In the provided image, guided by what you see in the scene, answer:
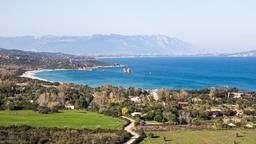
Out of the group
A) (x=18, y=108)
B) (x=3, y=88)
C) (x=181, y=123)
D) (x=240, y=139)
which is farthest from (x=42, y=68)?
(x=240, y=139)

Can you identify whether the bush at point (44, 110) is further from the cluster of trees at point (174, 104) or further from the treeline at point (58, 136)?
the treeline at point (58, 136)

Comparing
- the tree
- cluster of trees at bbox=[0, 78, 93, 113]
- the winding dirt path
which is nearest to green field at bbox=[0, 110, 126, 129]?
the winding dirt path

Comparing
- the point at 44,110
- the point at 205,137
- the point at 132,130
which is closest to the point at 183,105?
the point at 132,130

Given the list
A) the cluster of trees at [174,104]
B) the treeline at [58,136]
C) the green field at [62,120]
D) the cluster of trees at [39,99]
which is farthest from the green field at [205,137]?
the cluster of trees at [39,99]

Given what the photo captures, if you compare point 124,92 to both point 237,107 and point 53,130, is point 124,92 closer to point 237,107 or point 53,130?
point 237,107

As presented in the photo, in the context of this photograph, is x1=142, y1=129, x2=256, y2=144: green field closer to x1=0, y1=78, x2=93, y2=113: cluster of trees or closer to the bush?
the bush

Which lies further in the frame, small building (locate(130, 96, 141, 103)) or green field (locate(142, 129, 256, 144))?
small building (locate(130, 96, 141, 103))
